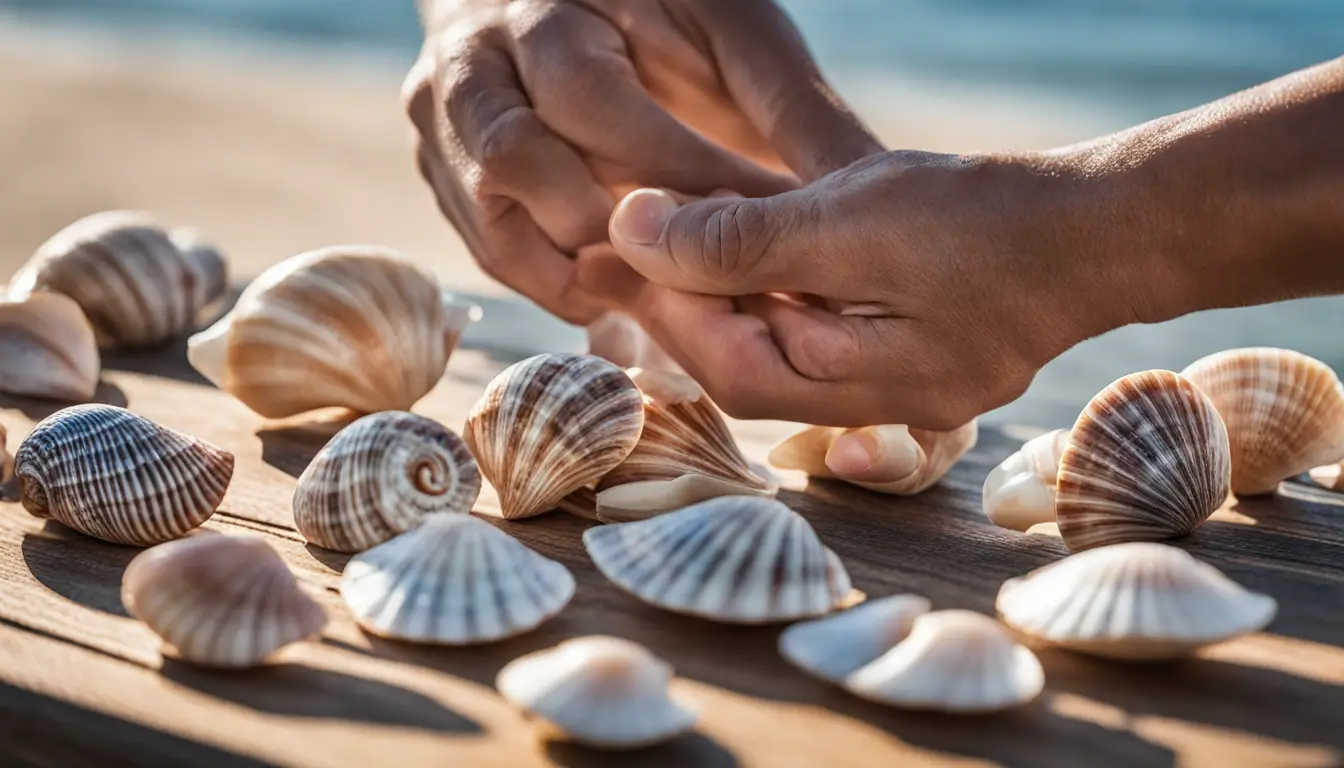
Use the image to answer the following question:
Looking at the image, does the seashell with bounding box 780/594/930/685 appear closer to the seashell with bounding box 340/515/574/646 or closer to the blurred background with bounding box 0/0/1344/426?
the seashell with bounding box 340/515/574/646

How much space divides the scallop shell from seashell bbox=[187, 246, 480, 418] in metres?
0.84

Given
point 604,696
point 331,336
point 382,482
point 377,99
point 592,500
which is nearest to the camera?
point 604,696

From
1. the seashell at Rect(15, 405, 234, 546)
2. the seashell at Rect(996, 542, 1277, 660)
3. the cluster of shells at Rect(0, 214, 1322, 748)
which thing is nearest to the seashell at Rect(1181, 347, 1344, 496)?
the cluster of shells at Rect(0, 214, 1322, 748)

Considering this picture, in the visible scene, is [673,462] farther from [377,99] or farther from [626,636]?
[377,99]

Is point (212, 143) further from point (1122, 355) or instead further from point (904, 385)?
point (904, 385)

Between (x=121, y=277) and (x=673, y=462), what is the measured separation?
1.06 m

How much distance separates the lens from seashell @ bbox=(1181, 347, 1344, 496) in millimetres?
1273

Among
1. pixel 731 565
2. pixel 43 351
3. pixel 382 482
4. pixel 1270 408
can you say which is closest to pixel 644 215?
pixel 382 482

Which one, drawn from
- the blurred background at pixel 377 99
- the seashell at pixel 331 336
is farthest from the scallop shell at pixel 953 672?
the blurred background at pixel 377 99

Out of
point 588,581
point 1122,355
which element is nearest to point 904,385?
point 588,581

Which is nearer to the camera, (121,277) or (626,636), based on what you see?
(626,636)

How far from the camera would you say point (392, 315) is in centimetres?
144

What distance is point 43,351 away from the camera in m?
1.59

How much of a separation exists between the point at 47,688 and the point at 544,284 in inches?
37.4
